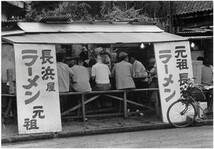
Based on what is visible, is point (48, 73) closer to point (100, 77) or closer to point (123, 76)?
point (100, 77)

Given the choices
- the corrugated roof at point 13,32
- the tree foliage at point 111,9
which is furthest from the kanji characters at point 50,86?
the tree foliage at point 111,9

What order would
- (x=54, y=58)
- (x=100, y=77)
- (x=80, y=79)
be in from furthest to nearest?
(x=100, y=77) → (x=80, y=79) → (x=54, y=58)

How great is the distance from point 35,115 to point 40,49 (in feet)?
5.56

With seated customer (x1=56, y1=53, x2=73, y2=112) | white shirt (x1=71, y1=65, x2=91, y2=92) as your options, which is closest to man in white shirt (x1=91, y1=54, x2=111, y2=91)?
white shirt (x1=71, y1=65, x2=91, y2=92)

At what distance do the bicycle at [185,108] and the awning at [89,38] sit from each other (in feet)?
5.15

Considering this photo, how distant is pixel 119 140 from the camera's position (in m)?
9.11

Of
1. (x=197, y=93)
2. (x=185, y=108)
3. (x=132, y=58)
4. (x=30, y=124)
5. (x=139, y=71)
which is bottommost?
(x=30, y=124)

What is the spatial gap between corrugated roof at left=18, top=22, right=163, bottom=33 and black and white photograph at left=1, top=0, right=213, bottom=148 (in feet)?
0.10

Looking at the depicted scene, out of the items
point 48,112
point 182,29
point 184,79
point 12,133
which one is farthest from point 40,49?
point 182,29

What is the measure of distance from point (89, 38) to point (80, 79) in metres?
1.26

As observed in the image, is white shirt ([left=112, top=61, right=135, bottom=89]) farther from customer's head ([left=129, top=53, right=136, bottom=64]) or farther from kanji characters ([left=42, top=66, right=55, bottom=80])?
kanji characters ([left=42, top=66, right=55, bottom=80])

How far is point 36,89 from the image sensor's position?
995 cm

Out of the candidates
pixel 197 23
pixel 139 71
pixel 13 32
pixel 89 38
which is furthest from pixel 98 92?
pixel 197 23

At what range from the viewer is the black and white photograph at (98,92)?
9.68 meters
